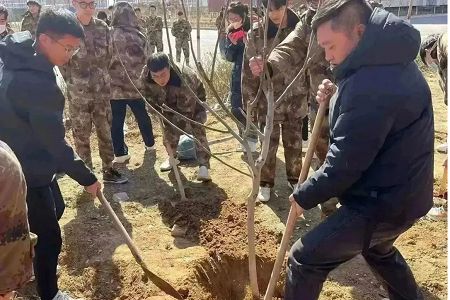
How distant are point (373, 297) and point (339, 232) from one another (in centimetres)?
120

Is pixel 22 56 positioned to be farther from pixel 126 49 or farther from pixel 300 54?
pixel 126 49

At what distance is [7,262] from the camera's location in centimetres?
155

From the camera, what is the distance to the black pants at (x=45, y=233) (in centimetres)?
283

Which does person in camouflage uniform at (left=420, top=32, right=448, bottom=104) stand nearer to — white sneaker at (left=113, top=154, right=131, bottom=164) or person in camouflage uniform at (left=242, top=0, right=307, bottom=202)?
person in camouflage uniform at (left=242, top=0, right=307, bottom=202)

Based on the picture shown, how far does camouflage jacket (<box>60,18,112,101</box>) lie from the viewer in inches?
182

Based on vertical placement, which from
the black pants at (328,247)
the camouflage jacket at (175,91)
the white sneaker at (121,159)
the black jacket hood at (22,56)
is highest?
the black jacket hood at (22,56)

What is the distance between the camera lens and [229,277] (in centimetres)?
364

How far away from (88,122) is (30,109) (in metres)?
2.21

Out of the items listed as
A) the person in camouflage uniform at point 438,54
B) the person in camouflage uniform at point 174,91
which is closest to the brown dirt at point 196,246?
the person in camouflage uniform at point 174,91

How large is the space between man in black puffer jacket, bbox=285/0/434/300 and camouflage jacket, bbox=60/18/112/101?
3.01 m

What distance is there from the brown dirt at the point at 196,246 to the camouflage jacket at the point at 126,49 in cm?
108

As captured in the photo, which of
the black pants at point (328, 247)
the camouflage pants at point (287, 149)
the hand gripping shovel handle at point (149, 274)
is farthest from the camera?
the camouflage pants at point (287, 149)

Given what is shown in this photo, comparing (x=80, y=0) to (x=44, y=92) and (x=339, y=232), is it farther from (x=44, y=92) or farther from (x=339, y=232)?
(x=339, y=232)

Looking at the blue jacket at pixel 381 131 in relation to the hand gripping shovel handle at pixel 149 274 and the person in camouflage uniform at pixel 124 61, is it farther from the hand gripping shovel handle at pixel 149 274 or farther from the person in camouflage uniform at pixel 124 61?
the person in camouflage uniform at pixel 124 61
